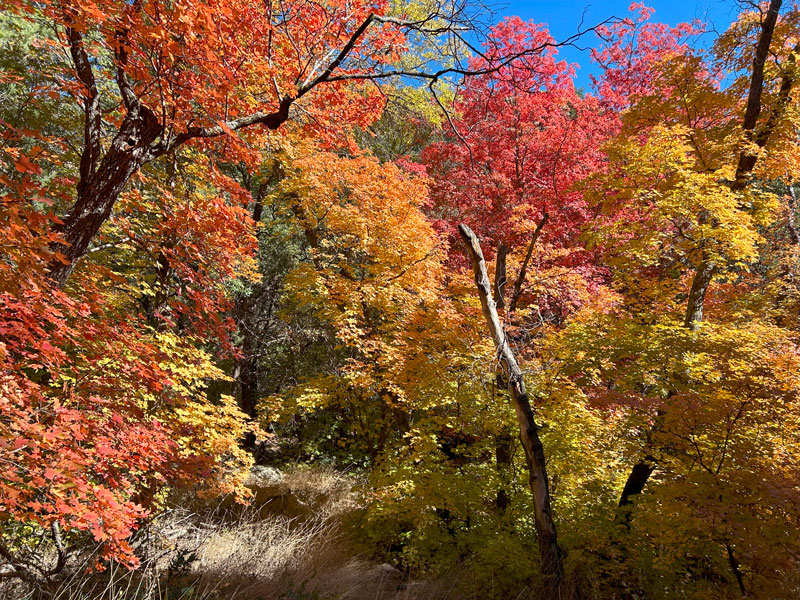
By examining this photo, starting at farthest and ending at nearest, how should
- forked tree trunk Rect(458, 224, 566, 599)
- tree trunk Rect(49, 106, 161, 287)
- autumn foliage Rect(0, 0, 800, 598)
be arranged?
forked tree trunk Rect(458, 224, 566, 599), tree trunk Rect(49, 106, 161, 287), autumn foliage Rect(0, 0, 800, 598)

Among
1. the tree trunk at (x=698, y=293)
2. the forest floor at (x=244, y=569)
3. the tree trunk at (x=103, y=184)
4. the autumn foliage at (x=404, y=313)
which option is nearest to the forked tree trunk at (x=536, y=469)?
the autumn foliage at (x=404, y=313)

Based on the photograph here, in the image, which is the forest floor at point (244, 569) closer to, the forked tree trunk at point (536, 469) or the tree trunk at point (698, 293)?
the forked tree trunk at point (536, 469)

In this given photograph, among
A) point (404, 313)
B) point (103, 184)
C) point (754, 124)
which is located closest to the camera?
point (103, 184)

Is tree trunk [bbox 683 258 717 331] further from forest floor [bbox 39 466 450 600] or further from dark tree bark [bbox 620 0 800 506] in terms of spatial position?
forest floor [bbox 39 466 450 600]

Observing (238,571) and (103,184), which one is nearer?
(103,184)

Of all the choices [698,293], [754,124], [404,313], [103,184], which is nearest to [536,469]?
[698,293]

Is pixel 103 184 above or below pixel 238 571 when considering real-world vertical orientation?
above

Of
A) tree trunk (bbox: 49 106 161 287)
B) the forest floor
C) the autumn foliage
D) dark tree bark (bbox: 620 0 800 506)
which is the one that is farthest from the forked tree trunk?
tree trunk (bbox: 49 106 161 287)

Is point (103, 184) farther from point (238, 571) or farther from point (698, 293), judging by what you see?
point (698, 293)

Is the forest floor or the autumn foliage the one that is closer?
the autumn foliage

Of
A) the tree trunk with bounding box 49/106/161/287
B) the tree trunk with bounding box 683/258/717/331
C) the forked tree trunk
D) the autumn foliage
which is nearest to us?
the autumn foliage

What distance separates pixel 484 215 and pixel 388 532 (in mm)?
8143

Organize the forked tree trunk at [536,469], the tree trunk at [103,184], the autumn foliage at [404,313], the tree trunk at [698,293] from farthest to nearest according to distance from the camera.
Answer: the tree trunk at [698,293] → the forked tree trunk at [536,469] → the tree trunk at [103,184] → the autumn foliage at [404,313]

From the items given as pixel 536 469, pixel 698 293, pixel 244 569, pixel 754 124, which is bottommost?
pixel 244 569
